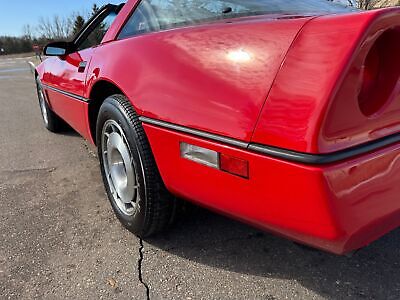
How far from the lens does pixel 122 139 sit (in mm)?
2160

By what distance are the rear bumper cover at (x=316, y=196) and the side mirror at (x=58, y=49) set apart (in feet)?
6.80

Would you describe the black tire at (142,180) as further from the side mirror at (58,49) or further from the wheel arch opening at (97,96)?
the side mirror at (58,49)

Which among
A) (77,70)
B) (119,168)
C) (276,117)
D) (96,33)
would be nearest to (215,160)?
(276,117)

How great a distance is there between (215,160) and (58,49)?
2.28 meters

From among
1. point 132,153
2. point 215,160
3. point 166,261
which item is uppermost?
point 215,160

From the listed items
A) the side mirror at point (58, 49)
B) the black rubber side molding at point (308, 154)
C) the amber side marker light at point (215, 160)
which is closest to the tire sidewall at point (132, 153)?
the amber side marker light at point (215, 160)

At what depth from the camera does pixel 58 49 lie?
10.5ft

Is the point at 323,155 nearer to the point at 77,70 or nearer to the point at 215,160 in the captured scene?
the point at 215,160

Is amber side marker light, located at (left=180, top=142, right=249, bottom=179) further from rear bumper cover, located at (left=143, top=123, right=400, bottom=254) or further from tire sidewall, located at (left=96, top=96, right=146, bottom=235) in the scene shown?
tire sidewall, located at (left=96, top=96, right=146, bottom=235)

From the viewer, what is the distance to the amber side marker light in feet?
4.65

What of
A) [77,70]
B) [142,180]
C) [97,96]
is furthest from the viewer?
[77,70]

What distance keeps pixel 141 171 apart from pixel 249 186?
0.74 meters

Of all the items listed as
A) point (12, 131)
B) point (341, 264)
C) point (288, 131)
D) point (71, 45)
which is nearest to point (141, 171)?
point (288, 131)

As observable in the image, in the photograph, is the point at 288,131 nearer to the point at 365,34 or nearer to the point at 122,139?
the point at 365,34
